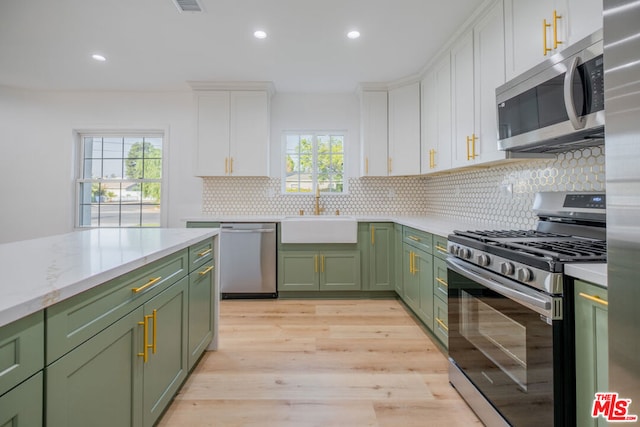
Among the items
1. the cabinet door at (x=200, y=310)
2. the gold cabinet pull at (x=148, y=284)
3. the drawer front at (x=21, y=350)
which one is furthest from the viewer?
the cabinet door at (x=200, y=310)

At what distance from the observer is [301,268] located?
343cm

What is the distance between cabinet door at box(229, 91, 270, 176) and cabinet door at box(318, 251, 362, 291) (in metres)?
1.29

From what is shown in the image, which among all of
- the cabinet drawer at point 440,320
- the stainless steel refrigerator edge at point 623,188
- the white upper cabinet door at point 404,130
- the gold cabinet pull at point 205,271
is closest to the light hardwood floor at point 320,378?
the cabinet drawer at point 440,320

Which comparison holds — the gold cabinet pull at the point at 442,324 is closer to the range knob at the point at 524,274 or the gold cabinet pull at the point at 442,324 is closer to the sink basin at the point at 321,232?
the range knob at the point at 524,274

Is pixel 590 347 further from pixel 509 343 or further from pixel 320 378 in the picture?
pixel 320 378

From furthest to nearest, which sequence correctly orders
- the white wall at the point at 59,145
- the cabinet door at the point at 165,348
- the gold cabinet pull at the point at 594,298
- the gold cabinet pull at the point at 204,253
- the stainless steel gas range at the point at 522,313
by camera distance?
the white wall at the point at 59,145
the gold cabinet pull at the point at 204,253
the cabinet door at the point at 165,348
the stainless steel gas range at the point at 522,313
the gold cabinet pull at the point at 594,298

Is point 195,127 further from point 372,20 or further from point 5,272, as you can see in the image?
point 5,272

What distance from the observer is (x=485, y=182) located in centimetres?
268

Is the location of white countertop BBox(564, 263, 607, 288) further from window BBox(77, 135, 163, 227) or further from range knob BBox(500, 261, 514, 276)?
window BBox(77, 135, 163, 227)

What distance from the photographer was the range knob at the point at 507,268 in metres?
1.28

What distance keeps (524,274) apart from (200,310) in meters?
1.78

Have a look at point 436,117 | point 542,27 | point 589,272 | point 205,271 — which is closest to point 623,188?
point 589,272

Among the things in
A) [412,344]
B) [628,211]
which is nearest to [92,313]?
[628,211]

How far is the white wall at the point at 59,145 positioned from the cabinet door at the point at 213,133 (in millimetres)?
327
